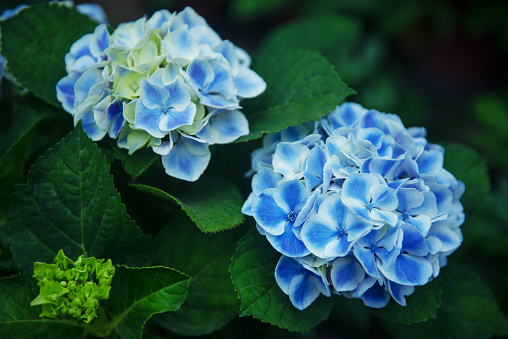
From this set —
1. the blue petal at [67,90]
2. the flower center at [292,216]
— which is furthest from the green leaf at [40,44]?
the flower center at [292,216]

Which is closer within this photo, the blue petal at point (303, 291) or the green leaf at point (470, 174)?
the blue petal at point (303, 291)

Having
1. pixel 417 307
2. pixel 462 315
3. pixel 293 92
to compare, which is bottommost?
pixel 462 315

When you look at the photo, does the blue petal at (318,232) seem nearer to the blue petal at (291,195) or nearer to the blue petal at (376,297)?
the blue petal at (291,195)

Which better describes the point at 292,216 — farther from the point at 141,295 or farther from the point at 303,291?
the point at 141,295

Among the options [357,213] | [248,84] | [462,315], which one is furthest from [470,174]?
[248,84]

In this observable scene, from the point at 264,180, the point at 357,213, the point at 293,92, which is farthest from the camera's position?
the point at 293,92

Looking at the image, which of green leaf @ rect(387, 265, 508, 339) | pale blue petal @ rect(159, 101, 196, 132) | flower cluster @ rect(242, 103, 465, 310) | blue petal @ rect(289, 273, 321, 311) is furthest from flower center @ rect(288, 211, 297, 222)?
green leaf @ rect(387, 265, 508, 339)
